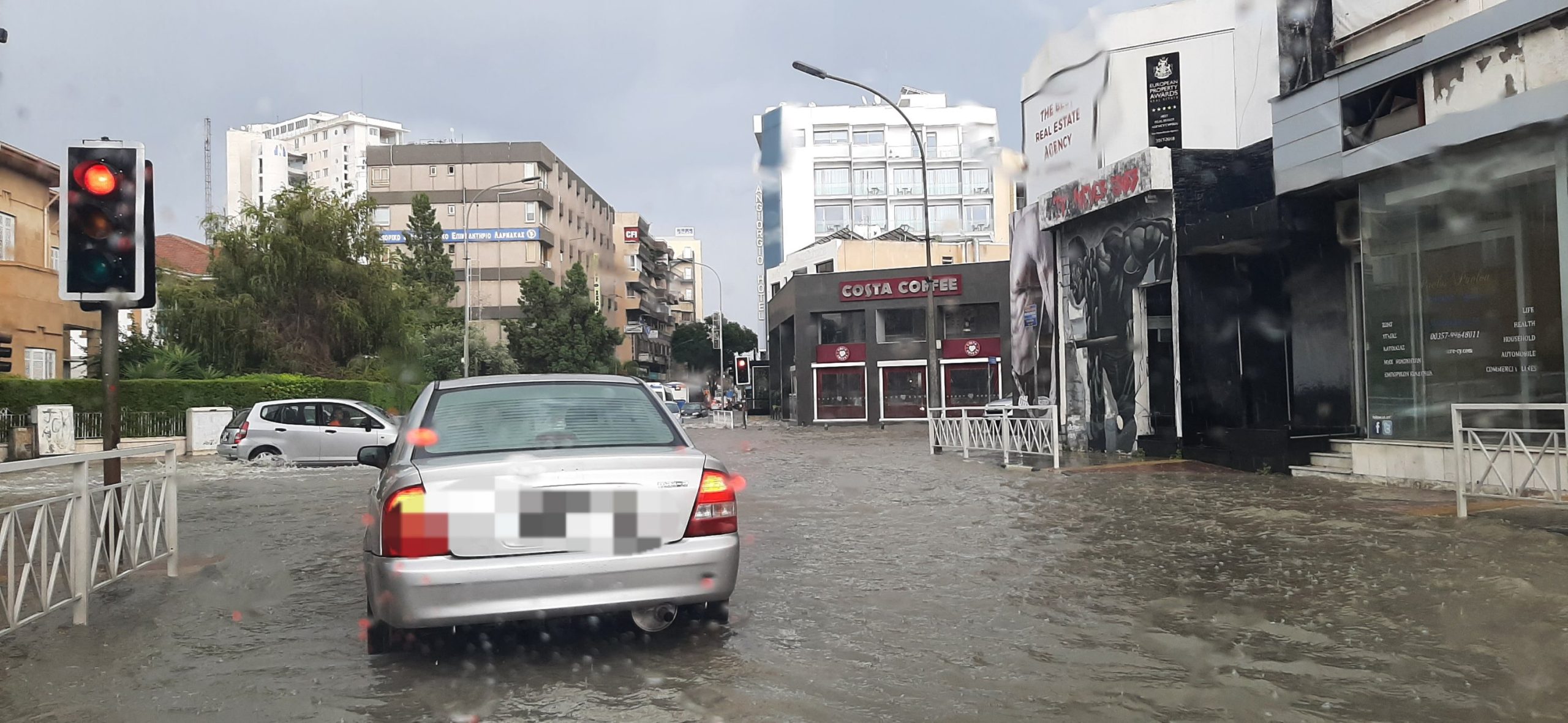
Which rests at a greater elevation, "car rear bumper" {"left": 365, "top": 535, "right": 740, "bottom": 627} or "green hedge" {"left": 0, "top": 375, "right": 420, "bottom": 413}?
"green hedge" {"left": 0, "top": 375, "right": 420, "bottom": 413}

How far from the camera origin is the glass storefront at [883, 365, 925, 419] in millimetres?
47062

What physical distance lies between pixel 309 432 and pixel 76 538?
16.1m

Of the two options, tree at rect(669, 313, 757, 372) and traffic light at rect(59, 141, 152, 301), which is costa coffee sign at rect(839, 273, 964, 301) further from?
tree at rect(669, 313, 757, 372)

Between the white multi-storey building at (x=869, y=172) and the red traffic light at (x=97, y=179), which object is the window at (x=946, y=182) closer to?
the white multi-storey building at (x=869, y=172)

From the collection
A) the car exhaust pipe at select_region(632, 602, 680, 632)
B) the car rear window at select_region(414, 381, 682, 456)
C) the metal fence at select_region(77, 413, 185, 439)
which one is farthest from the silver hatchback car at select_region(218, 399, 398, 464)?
the car exhaust pipe at select_region(632, 602, 680, 632)

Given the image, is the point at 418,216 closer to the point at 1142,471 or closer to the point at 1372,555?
the point at 1142,471

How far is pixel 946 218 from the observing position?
83312mm

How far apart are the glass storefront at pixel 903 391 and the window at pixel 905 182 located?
40.1 meters

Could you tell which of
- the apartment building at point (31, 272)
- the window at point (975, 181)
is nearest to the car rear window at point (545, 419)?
the apartment building at point (31, 272)

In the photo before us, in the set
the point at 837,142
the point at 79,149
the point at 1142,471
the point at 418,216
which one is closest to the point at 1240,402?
the point at 1142,471

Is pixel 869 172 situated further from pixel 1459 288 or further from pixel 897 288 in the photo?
pixel 1459 288

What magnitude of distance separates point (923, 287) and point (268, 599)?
40533mm

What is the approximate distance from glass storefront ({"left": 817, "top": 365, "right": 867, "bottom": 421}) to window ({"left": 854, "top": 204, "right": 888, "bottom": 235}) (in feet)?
127

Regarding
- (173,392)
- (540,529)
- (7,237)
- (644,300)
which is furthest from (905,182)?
(540,529)
